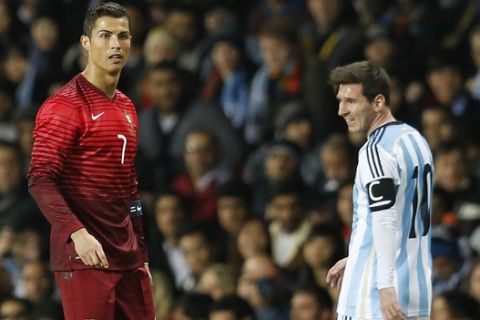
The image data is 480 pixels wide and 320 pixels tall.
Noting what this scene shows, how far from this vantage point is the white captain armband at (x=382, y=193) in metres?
6.21

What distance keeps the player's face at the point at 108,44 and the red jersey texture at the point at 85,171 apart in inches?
5.1

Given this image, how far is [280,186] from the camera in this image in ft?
33.8

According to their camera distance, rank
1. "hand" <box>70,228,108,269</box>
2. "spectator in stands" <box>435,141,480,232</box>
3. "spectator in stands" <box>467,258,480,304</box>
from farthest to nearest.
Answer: "spectator in stands" <box>435,141,480,232</box>
"spectator in stands" <box>467,258,480,304</box>
"hand" <box>70,228,108,269</box>

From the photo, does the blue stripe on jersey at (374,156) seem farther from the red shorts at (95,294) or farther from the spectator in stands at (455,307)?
the spectator in stands at (455,307)

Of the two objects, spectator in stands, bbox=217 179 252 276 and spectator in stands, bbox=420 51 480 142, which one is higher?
spectator in stands, bbox=420 51 480 142

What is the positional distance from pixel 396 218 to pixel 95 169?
4.31 ft

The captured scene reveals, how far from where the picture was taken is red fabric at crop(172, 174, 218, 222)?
1090 cm

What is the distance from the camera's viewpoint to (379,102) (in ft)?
21.1

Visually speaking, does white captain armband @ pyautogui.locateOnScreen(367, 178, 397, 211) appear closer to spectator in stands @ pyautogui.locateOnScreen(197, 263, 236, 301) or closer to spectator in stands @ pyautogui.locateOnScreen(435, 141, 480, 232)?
spectator in stands @ pyautogui.locateOnScreen(435, 141, 480, 232)

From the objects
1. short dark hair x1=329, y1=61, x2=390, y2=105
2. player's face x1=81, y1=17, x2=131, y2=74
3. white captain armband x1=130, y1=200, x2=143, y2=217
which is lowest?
white captain armband x1=130, y1=200, x2=143, y2=217

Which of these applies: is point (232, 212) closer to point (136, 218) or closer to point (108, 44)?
point (136, 218)

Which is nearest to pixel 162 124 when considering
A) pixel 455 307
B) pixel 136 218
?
pixel 455 307

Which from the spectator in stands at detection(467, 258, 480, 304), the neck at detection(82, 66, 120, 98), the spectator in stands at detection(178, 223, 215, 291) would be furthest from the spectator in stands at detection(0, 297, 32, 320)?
the neck at detection(82, 66, 120, 98)

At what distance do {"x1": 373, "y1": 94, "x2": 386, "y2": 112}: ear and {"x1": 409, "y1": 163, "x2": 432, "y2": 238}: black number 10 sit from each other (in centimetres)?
33
